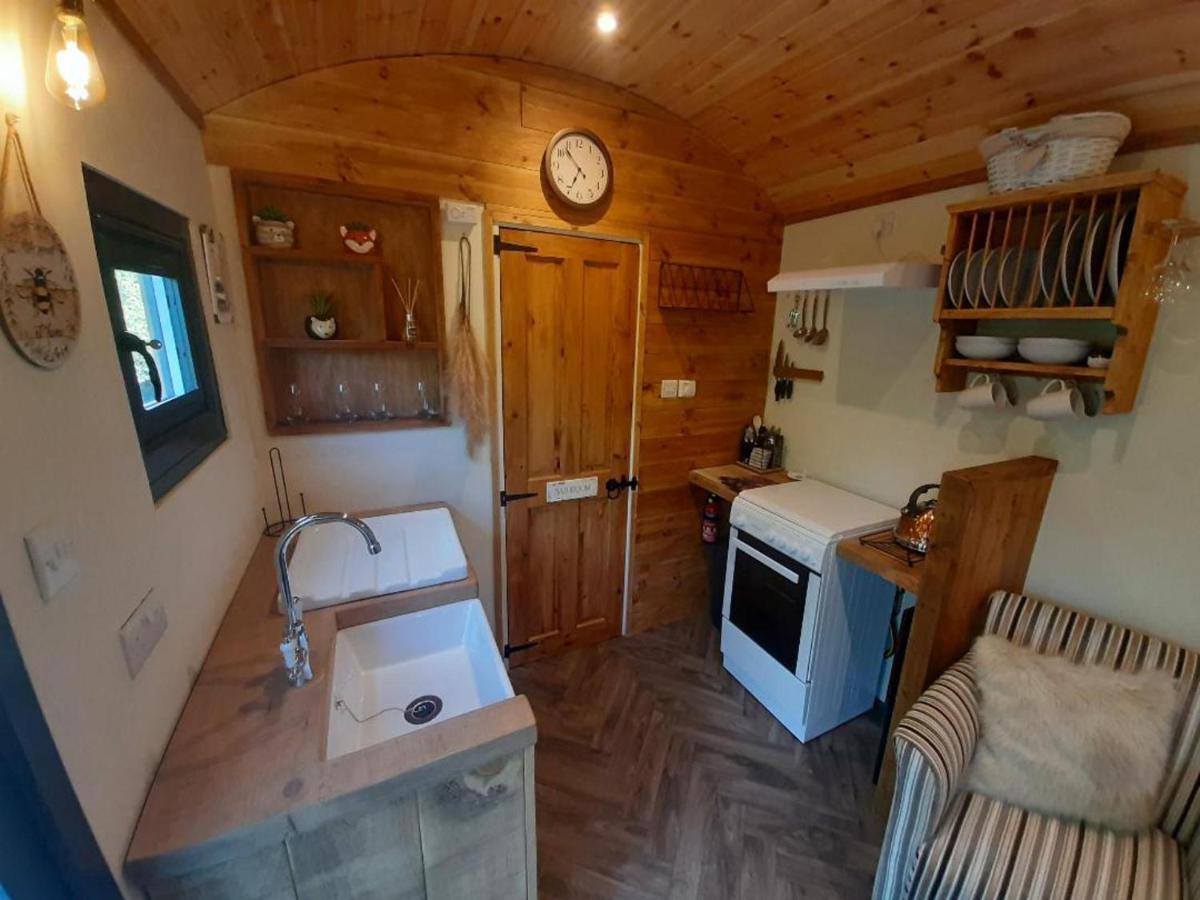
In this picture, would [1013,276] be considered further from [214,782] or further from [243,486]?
[243,486]

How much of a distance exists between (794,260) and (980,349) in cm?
119

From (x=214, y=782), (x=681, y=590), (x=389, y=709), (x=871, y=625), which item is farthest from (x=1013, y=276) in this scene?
(x=214, y=782)

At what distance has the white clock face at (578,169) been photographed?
2059mm

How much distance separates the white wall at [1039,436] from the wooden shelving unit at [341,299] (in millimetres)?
1900

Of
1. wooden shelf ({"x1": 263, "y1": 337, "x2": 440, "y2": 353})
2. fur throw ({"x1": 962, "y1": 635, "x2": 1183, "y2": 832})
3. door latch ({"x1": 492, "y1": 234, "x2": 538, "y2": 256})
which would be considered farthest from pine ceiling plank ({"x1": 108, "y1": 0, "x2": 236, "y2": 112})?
fur throw ({"x1": 962, "y1": 635, "x2": 1183, "y2": 832})

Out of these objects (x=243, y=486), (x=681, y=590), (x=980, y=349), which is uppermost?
(x=980, y=349)

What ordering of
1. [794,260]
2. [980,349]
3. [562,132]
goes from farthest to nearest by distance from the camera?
1. [794,260]
2. [562,132]
3. [980,349]

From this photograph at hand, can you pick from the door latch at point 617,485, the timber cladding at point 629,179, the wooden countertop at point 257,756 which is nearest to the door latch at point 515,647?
the timber cladding at point 629,179

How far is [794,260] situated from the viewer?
2.64 m

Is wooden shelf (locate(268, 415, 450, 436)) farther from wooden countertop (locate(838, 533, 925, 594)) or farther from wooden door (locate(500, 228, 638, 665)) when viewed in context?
wooden countertop (locate(838, 533, 925, 594))

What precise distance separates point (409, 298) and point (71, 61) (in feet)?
4.10

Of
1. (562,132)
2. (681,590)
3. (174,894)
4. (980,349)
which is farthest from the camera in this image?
(681,590)

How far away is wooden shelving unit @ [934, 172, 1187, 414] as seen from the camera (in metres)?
1.31

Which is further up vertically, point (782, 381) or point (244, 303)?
point (244, 303)
